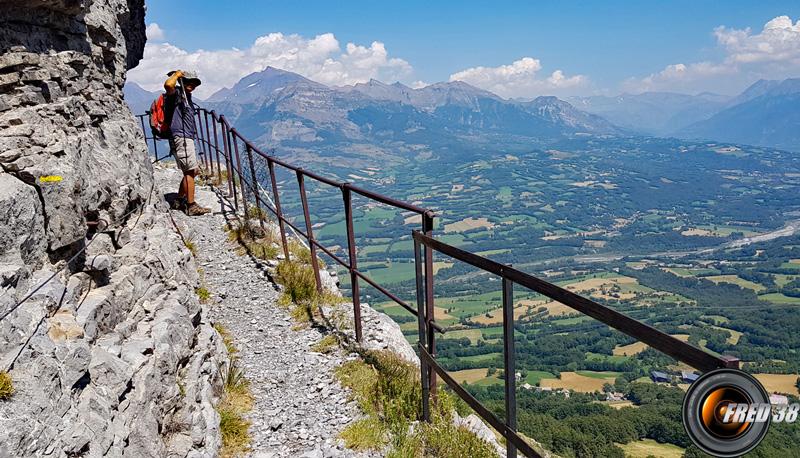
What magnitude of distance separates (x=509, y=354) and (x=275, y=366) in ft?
12.6

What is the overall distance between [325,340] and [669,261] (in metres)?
160

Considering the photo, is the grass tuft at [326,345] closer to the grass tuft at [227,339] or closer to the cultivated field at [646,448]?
the grass tuft at [227,339]

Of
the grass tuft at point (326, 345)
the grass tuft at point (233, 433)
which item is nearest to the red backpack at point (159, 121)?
the grass tuft at point (326, 345)

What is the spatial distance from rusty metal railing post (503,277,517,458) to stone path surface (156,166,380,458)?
181 centimetres

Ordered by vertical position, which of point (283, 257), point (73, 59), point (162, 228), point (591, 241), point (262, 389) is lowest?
point (591, 241)

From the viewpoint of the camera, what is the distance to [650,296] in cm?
10344

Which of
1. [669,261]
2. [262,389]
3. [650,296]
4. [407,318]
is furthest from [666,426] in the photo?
[669,261]

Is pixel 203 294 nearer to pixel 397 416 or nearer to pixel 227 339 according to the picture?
pixel 227 339

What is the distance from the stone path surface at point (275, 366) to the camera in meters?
4.61

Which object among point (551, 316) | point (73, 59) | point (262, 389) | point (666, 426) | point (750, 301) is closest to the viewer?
point (73, 59)

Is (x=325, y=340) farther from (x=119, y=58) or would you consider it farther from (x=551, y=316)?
(x=551, y=316)

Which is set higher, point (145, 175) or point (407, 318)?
point (145, 175)

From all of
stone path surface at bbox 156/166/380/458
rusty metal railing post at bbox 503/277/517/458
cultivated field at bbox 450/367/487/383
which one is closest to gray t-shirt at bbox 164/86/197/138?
stone path surface at bbox 156/166/380/458

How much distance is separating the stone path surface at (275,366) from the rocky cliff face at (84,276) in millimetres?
633
